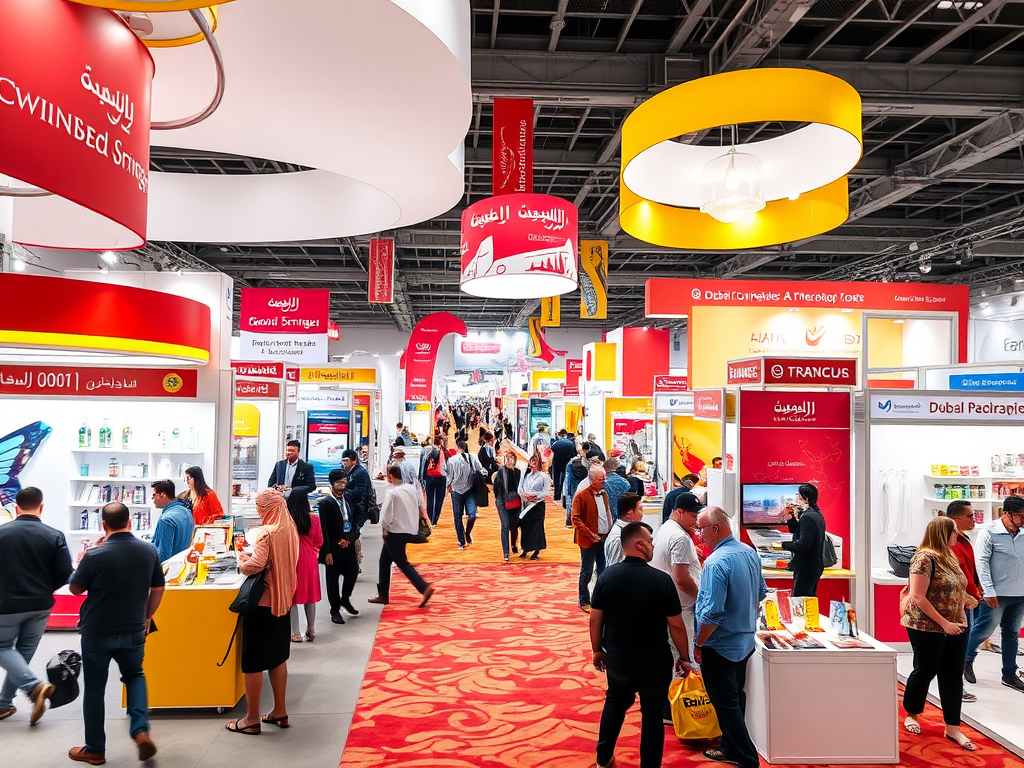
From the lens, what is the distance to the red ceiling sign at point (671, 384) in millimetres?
11852

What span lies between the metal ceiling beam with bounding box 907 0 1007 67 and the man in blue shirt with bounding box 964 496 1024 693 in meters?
4.27

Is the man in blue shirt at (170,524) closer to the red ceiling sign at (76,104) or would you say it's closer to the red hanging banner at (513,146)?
the red hanging banner at (513,146)

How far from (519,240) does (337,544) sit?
326 centimetres

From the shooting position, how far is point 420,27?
6.09 feet

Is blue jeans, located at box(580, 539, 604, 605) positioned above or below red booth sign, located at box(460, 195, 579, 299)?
below

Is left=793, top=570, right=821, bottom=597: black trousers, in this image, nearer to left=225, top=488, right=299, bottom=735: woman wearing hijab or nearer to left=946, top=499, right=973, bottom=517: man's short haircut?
left=946, top=499, right=973, bottom=517: man's short haircut

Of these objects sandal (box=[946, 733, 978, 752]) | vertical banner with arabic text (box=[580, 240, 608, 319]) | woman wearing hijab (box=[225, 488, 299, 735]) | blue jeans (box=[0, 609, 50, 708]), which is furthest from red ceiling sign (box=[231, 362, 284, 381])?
sandal (box=[946, 733, 978, 752])

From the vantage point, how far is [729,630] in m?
3.66

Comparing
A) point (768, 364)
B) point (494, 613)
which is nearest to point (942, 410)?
point (768, 364)

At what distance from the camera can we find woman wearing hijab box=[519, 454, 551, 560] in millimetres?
8906

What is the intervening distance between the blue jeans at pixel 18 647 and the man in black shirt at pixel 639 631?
3.25 meters

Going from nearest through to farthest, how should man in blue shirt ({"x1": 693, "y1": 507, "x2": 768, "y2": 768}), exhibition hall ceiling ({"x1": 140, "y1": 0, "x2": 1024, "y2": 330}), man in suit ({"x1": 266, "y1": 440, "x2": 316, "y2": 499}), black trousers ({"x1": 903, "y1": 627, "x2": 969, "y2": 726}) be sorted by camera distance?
man in blue shirt ({"x1": 693, "y1": 507, "x2": 768, "y2": 768}) < black trousers ({"x1": 903, "y1": 627, "x2": 969, "y2": 726}) < exhibition hall ceiling ({"x1": 140, "y1": 0, "x2": 1024, "y2": 330}) < man in suit ({"x1": 266, "y1": 440, "x2": 316, "y2": 499})

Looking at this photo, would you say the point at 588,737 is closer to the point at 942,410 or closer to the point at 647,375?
the point at 942,410

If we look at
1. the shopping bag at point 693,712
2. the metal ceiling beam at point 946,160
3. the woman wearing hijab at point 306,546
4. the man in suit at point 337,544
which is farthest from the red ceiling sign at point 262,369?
the metal ceiling beam at point 946,160
